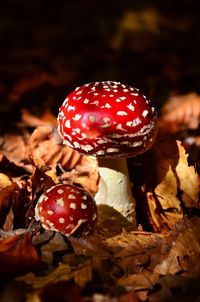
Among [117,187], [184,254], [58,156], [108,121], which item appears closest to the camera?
[184,254]

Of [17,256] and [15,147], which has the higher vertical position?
[15,147]

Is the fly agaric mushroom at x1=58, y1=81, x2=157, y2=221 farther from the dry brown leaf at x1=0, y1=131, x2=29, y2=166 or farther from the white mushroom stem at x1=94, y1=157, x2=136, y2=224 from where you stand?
the dry brown leaf at x1=0, y1=131, x2=29, y2=166

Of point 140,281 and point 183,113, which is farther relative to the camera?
point 183,113

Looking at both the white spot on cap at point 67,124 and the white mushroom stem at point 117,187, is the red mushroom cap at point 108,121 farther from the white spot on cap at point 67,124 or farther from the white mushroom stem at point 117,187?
the white mushroom stem at point 117,187

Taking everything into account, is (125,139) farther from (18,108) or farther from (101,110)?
(18,108)

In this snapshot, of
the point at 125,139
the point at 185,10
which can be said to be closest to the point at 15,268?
the point at 125,139

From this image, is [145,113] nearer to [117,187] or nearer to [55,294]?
[117,187]

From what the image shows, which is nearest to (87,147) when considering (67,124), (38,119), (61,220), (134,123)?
(67,124)
